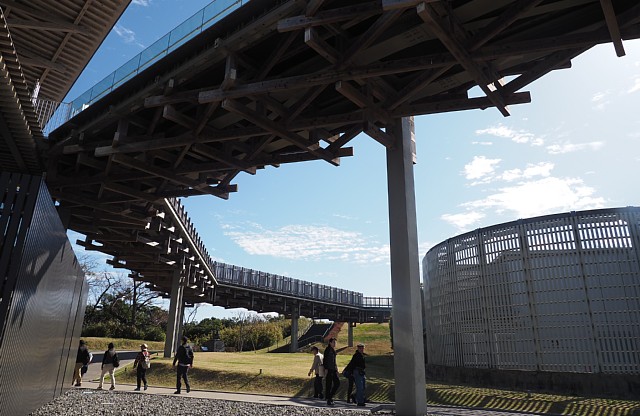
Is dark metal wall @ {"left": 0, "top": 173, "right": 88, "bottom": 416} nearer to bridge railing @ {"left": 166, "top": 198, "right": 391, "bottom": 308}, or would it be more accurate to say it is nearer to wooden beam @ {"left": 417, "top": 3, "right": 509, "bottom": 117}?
wooden beam @ {"left": 417, "top": 3, "right": 509, "bottom": 117}

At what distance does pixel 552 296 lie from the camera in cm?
1568

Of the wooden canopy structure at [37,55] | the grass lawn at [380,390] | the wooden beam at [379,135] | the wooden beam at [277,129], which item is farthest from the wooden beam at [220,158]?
the grass lawn at [380,390]

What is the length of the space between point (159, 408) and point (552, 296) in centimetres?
1294

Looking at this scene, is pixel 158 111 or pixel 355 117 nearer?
pixel 355 117

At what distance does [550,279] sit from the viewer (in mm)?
15789

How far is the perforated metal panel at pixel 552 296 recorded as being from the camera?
14586mm

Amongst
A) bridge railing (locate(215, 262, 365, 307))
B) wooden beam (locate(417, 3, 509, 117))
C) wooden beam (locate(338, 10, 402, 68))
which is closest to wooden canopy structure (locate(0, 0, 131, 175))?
wooden beam (locate(338, 10, 402, 68))

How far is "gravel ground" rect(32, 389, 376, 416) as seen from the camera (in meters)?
10.1

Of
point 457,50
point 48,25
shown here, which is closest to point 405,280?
point 457,50

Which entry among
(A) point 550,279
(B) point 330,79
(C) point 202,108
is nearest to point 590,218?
(A) point 550,279

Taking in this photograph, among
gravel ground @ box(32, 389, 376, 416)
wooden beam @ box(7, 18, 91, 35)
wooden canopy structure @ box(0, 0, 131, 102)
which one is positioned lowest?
gravel ground @ box(32, 389, 376, 416)

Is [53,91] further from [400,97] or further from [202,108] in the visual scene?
[400,97]

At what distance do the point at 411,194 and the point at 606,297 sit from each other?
8186mm

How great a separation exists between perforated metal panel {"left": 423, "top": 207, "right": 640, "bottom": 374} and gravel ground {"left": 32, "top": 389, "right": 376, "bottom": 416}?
26.6 ft
